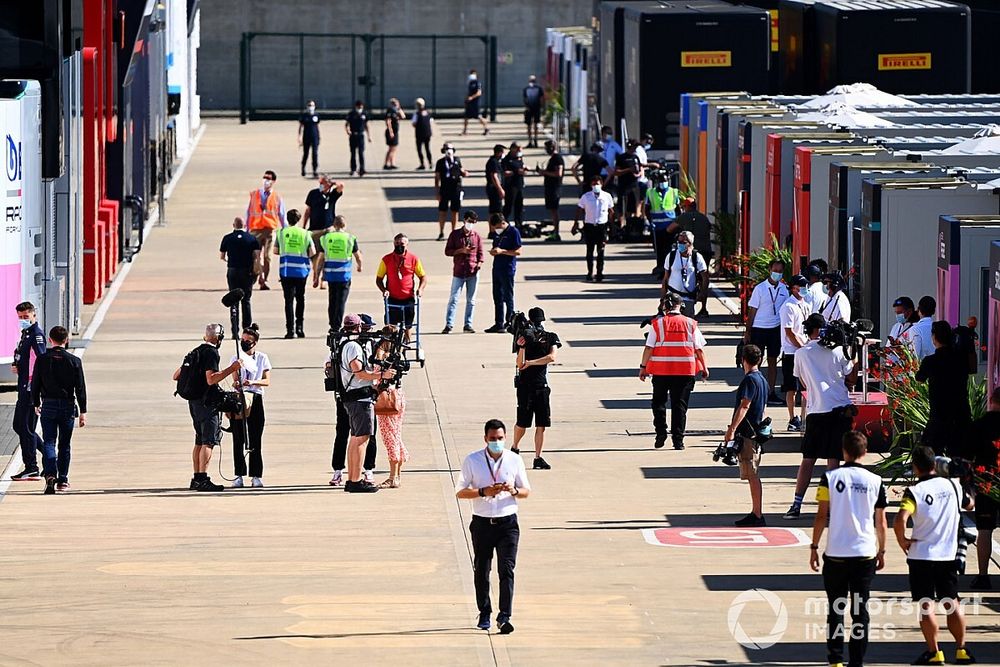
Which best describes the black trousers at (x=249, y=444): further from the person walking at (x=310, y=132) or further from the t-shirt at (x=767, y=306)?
the person walking at (x=310, y=132)

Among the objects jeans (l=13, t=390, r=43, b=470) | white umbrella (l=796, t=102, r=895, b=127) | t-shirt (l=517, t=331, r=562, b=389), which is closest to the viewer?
jeans (l=13, t=390, r=43, b=470)

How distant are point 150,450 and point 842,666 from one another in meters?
9.37

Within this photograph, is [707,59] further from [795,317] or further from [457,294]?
[795,317]

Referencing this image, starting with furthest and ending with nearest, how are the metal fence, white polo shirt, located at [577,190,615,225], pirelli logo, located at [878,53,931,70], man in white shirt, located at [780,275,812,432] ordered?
the metal fence, pirelli logo, located at [878,53,931,70], white polo shirt, located at [577,190,615,225], man in white shirt, located at [780,275,812,432]

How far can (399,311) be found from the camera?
25.7m

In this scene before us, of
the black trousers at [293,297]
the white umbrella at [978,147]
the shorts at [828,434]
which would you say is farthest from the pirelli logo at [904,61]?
the shorts at [828,434]

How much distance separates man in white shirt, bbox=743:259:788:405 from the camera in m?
22.5

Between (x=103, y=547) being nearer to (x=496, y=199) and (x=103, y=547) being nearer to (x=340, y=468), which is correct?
(x=340, y=468)

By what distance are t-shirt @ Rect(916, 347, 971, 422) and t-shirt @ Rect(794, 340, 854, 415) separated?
0.71 m

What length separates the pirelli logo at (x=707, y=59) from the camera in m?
39.3

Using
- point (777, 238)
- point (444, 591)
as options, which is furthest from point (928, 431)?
point (777, 238)

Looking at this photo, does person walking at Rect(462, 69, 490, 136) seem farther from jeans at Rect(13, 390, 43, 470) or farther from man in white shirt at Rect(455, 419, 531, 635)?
man in white shirt at Rect(455, 419, 531, 635)
